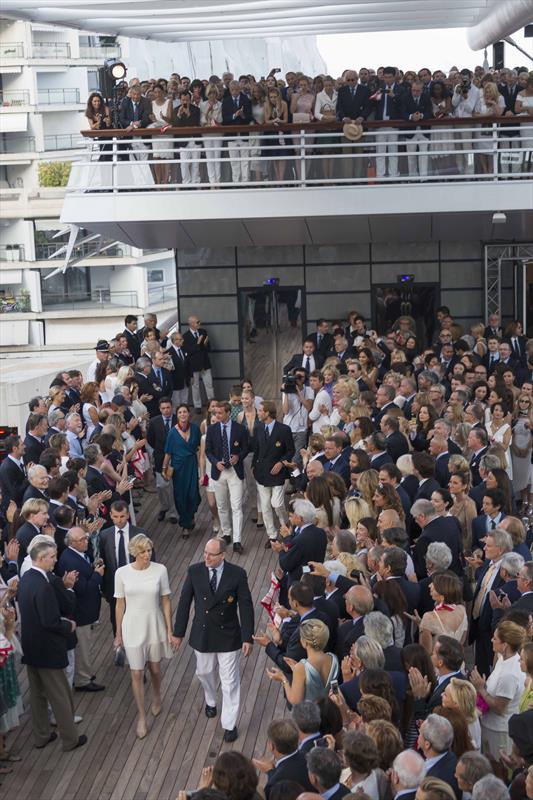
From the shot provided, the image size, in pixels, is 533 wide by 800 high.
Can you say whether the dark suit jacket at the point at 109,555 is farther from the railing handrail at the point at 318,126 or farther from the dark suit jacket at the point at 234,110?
the dark suit jacket at the point at 234,110

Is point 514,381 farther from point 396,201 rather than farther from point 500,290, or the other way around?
point 500,290

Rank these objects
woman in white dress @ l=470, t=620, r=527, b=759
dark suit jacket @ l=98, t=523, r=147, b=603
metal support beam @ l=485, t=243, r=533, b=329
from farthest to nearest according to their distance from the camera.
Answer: metal support beam @ l=485, t=243, r=533, b=329
dark suit jacket @ l=98, t=523, r=147, b=603
woman in white dress @ l=470, t=620, r=527, b=759

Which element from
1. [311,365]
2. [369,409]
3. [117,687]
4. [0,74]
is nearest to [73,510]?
[117,687]

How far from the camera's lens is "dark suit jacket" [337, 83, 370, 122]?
18.0 metres

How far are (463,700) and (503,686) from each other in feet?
2.43

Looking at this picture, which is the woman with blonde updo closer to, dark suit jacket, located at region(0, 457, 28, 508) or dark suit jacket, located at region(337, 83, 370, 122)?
dark suit jacket, located at region(0, 457, 28, 508)

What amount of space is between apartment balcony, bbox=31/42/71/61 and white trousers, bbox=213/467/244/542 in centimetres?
5573

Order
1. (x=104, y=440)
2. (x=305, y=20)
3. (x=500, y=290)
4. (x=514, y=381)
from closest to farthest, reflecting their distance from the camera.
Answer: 1. (x=104, y=440)
2. (x=514, y=381)
3. (x=500, y=290)
4. (x=305, y=20)

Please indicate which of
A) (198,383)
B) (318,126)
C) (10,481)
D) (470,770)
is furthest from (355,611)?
(198,383)

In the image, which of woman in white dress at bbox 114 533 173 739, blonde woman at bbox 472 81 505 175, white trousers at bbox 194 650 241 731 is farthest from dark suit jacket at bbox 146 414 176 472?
blonde woman at bbox 472 81 505 175

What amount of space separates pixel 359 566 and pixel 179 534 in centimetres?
576

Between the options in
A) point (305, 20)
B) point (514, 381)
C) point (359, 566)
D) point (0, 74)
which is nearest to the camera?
point (359, 566)

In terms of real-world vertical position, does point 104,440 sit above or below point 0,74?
below

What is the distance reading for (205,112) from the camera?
59.7 feet
